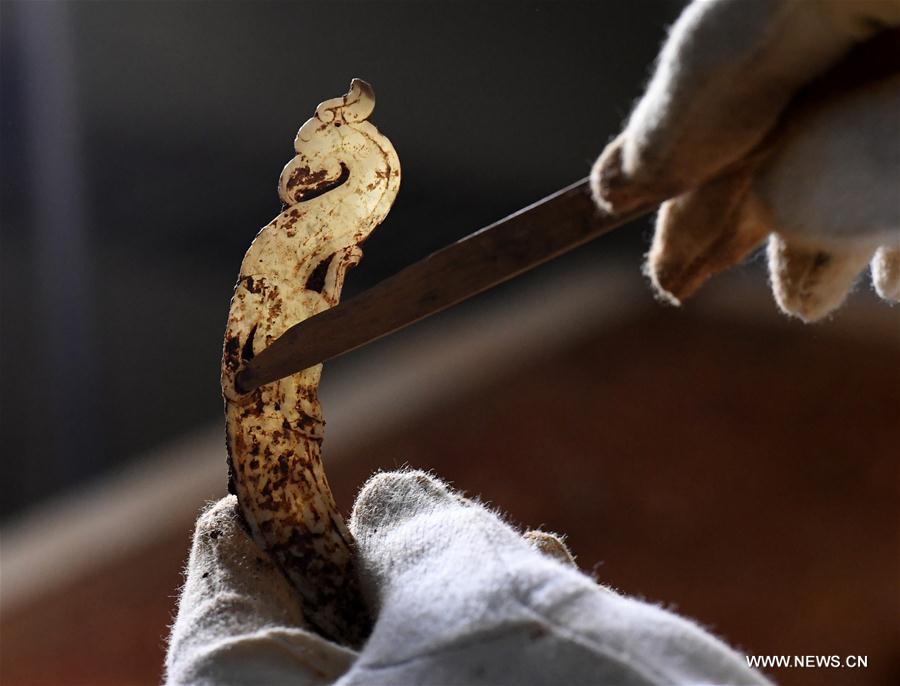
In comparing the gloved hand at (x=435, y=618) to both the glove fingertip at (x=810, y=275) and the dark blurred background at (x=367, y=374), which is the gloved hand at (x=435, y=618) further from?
the dark blurred background at (x=367, y=374)

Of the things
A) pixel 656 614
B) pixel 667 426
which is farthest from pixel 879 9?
pixel 667 426

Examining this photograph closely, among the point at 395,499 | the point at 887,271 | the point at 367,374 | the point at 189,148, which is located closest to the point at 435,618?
the point at 395,499

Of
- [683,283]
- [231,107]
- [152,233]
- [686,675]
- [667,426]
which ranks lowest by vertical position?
[667,426]

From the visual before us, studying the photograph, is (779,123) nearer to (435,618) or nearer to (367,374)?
(435,618)

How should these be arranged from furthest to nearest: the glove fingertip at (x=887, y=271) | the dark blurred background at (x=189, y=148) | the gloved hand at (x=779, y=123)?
the dark blurred background at (x=189, y=148)
the glove fingertip at (x=887, y=271)
the gloved hand at (x=779, y=123)

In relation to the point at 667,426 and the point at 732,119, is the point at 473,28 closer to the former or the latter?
the point at 667,426

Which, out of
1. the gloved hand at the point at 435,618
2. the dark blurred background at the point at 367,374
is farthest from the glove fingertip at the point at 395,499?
the dark blurred background at the point at 367,374

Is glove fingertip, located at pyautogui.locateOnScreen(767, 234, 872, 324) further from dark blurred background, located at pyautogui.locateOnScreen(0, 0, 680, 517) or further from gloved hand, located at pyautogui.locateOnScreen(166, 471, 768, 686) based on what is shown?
dark blurred background, located at pyautogui.locateOnScreen(0, 0, 680, 517)
